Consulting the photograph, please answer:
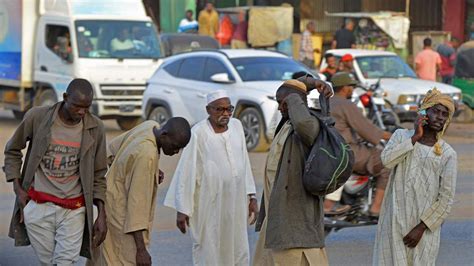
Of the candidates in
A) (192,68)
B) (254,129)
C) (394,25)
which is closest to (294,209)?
(254,129)

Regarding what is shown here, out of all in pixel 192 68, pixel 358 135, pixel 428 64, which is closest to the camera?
→ pixel 358 135

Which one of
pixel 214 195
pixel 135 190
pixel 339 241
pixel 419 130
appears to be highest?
pixel 419 130

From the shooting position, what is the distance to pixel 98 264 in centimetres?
668

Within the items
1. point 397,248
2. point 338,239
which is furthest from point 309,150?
point 338,239

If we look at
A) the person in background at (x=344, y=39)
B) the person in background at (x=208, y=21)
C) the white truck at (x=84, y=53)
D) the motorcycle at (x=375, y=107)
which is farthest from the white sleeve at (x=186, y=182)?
the person in background at (x=208, y=21)

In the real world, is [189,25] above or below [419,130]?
below

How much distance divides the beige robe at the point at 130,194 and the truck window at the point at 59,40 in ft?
48.6

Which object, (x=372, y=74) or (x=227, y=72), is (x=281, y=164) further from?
(x=372, y=74)

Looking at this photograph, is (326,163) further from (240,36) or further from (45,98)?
(240,36)

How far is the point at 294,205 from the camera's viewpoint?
255 inches

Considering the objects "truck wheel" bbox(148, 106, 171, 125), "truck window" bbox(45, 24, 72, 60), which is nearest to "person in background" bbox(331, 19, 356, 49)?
"truck window" bbox(45, 24, 72, 60)

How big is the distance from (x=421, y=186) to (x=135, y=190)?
1.71 m

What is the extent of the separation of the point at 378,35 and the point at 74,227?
23.8 metres

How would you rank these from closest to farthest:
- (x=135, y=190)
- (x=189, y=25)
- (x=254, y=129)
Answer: (x=135, y=190)
(x=254, y=129)
(x=189, y=25)
